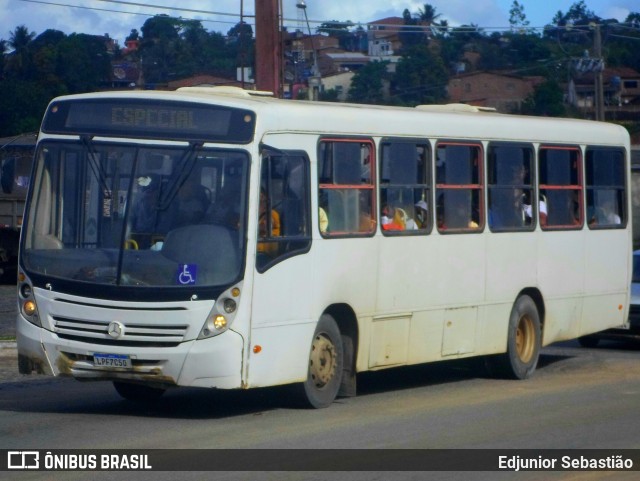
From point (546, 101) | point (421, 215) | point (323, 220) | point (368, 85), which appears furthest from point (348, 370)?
point (368, 85)

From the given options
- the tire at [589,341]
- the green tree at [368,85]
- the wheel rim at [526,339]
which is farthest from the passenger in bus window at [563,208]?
the green tree at [368,85]

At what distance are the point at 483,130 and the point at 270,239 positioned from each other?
13.1 ft

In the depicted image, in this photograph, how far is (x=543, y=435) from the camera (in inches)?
403

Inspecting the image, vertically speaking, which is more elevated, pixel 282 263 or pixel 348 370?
pixel 282 263

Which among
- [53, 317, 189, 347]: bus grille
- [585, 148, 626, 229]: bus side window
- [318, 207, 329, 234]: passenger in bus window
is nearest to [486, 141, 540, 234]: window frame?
[585, 148, 626, 229]: bus side window

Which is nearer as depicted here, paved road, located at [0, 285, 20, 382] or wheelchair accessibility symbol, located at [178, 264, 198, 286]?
wheelchair accessibility symbol, located at [178, 264, 198, 286]

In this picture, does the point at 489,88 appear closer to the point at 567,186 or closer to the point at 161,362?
the point at 567,186

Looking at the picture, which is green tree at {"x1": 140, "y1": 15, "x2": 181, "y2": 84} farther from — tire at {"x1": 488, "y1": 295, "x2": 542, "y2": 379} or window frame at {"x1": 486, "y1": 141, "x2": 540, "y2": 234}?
tire at {"x1": 488, "y1": 295, "x2": 542, "y2": 379}

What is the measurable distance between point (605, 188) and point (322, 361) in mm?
5888

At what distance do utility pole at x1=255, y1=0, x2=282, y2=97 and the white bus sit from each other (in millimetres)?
10402

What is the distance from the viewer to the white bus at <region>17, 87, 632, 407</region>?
1034 cm

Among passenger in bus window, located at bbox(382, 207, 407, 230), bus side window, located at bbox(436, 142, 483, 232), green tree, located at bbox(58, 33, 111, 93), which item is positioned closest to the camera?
passenger in bus window, located at bbox(382, 207, 407, 230)

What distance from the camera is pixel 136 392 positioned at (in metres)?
11.9
